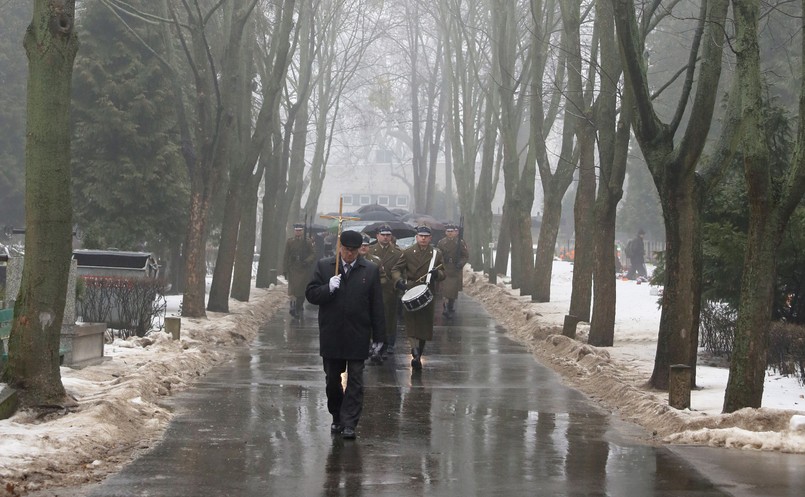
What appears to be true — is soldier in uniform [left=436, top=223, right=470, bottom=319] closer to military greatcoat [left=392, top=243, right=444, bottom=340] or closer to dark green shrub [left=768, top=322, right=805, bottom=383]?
military greatcoat [left=392, top=243, right=444, bottom=340]

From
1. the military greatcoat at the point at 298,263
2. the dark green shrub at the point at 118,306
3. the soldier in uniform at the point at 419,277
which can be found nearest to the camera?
the soldier in uniform at the point at 419,277

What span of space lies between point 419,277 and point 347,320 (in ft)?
24.7

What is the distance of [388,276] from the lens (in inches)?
759

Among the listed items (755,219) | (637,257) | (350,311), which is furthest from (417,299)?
(637,257)

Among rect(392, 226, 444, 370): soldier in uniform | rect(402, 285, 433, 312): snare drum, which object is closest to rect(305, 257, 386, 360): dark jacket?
rect(402, 285, 433, 312): snare drum

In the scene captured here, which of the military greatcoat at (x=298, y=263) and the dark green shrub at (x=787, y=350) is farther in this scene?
the military greatcoat at (x=298, y=263)

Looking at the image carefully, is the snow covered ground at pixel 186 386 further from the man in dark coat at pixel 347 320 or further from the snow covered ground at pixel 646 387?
the man in dark coat at pixel 347 320

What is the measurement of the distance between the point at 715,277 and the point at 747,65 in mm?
6814

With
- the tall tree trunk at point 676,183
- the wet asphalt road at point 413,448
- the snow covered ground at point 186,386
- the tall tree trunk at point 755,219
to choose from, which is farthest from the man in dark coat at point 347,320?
the tall tree trunk at point 676,183

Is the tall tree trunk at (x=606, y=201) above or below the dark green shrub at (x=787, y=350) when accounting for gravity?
above

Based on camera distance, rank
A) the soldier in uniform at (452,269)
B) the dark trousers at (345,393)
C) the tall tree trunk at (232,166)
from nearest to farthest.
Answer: the dark trousers at (345,393) < the tall tree trunk at (232,166) < the soldier in uniform at (452,269)

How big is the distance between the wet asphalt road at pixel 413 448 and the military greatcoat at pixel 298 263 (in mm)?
10295

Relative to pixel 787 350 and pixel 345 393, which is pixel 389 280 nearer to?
pixel 787 350

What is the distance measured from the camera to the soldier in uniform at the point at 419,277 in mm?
17141
